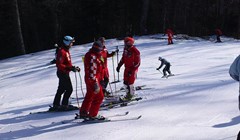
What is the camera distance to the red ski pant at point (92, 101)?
718 cm

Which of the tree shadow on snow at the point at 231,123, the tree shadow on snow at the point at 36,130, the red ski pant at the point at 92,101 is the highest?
the red ski pant at the point at 92,101

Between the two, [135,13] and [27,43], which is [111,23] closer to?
[135,13]

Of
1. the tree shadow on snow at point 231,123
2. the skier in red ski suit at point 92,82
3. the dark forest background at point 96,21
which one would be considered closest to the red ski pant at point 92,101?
the skier in red ski suit at point 92,82

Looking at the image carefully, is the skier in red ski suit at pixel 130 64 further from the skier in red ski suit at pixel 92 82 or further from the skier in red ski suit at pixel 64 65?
the skier in red ski suit at pixel 92 82

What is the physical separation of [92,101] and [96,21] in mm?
33537

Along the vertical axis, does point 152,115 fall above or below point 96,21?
below

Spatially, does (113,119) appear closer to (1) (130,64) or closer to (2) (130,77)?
(2) (130,77)

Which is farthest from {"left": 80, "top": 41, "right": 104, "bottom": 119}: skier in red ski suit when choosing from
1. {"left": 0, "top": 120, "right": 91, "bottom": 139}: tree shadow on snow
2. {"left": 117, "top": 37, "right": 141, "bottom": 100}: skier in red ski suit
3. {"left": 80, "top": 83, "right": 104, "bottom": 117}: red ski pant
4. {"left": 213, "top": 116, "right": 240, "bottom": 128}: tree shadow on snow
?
{"left": 213, "top": 116, "right": 240, "bottom": 128}: tree shadow on snow

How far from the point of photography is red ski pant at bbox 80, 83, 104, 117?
23.6 ft

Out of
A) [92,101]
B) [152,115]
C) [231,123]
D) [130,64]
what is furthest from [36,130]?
[231,123]

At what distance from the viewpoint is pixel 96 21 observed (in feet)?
132

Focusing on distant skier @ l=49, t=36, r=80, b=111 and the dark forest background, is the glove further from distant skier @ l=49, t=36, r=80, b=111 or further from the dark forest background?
the dark forest background

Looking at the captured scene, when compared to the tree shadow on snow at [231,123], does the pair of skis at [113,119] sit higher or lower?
lower

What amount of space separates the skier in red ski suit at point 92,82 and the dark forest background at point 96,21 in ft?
98.0
